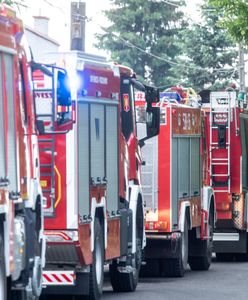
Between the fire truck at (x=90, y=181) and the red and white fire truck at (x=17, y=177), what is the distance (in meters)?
0.55

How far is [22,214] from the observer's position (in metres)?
14.3

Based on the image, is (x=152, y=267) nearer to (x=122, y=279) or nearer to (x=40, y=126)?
(x=122, y=279)

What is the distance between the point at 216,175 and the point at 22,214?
1379 cm

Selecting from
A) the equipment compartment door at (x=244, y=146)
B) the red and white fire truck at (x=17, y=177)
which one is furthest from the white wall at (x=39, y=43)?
the red and white fire truck at (x=17, y=177)

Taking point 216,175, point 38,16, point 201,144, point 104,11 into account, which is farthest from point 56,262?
point 104,11

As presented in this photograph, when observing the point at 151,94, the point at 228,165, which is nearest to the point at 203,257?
the point at 228,165

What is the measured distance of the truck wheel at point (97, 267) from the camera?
1753cm

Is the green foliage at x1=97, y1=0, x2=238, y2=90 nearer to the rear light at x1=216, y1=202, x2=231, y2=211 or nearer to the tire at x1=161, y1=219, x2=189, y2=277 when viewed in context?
the rear light at x1=216, y1=202, x2=231, y2=211

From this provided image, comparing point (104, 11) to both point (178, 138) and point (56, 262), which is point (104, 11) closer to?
point (178, 138)

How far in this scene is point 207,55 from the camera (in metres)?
61.9

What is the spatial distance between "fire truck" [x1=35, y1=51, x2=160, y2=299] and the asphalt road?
528mm

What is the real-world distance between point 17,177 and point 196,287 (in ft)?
25.0

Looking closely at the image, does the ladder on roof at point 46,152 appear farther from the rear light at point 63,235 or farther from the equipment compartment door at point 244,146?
the equipment compartment door at point 244,146

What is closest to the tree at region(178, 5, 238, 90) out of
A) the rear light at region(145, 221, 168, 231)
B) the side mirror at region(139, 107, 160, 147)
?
the rear light at region(145, 221, 168, 231)
